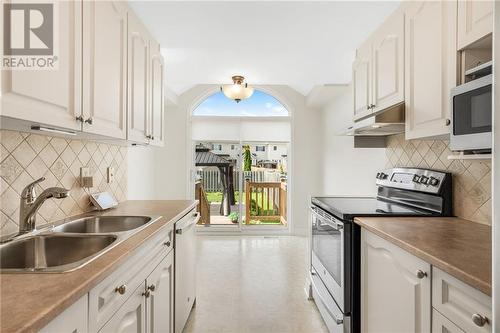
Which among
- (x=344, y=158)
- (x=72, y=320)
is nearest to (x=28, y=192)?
(x=72, y=320)

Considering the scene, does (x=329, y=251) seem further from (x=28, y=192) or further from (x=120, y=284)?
(x=28, y=192)

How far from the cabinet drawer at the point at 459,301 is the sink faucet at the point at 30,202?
161 cm

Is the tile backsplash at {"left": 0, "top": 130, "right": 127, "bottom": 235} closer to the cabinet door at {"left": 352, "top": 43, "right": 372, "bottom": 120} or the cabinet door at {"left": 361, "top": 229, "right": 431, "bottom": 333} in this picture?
the cabinet door at {"left": 361, "top": 229, "right": 431, "bottom": 333}

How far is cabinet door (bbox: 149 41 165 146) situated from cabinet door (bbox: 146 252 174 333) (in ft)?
3.63

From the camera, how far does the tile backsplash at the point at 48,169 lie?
4.11 ft

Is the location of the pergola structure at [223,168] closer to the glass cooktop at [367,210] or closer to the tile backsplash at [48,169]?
the tile backsplash at [48,169]

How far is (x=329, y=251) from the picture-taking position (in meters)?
2.05

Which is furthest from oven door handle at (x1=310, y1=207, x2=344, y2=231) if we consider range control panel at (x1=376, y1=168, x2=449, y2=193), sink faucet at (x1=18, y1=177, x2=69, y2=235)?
sink faucet at (x1=18, y1=177, x2=69, y2=235)

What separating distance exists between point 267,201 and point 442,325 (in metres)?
4.41

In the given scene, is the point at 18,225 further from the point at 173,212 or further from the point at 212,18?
the point at 212,18

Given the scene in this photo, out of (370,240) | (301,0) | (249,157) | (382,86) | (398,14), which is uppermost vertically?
(301,0)

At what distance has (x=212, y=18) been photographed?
8.36 feet

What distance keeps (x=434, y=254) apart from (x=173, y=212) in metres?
1.54

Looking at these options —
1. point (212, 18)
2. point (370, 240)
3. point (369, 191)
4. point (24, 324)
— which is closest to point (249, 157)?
point (369, 191)
